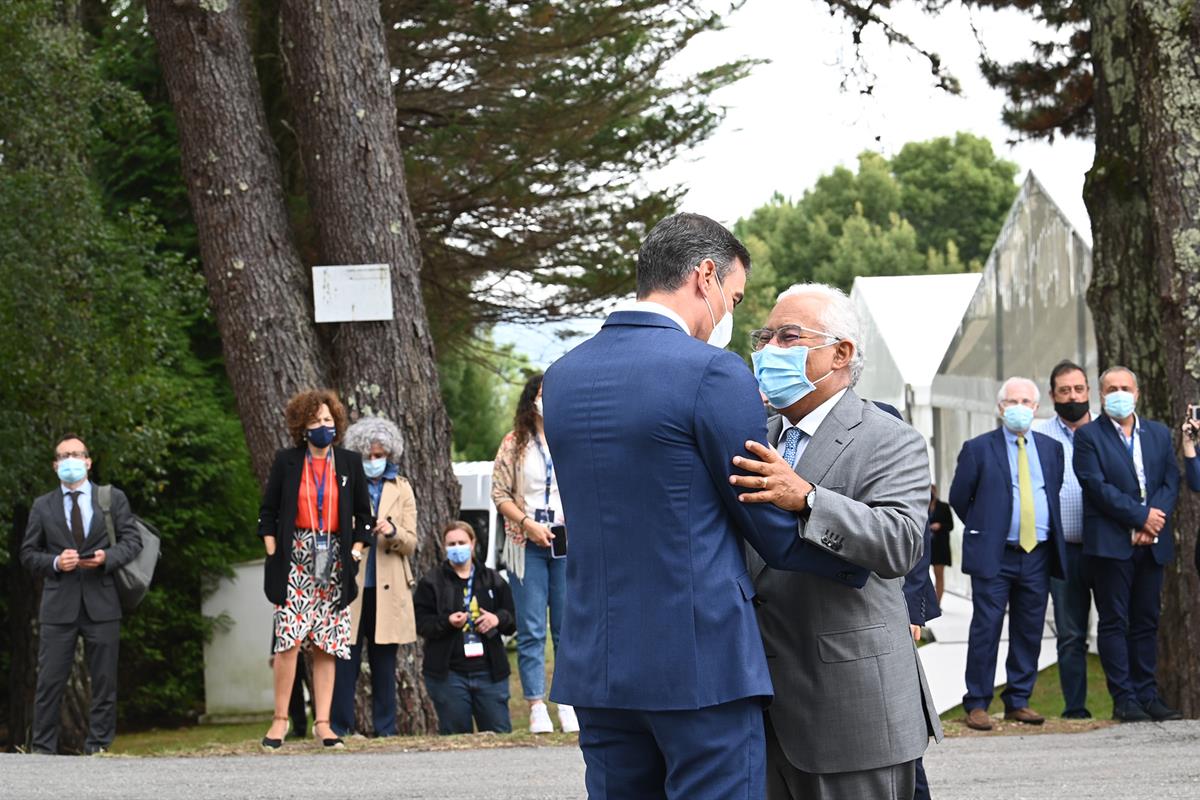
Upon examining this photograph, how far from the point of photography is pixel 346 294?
10.6 m

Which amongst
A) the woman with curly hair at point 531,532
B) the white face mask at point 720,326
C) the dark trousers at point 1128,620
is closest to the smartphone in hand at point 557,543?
the woman with curly hair at point 531,532

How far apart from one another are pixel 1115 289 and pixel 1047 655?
697 centimetres

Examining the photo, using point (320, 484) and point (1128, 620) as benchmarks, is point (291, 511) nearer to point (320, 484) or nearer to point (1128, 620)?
point (320, 484)

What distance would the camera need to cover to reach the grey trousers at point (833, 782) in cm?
361

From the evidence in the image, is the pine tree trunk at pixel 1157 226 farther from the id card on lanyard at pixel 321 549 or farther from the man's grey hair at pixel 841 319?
the man's grey hair at pixel 841 319

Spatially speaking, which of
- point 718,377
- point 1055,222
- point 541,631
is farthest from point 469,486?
point 718,377

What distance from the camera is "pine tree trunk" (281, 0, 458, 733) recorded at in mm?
10633

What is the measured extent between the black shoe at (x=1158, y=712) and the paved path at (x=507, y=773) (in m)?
0.61

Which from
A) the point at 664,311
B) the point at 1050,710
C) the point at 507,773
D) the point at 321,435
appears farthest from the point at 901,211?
the point at 664,311

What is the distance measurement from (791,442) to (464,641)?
595 cm

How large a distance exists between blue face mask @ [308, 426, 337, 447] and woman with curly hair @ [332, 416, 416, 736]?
0.58 metres

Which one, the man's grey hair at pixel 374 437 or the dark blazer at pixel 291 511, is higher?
the man's grey hair at pixel 374 437

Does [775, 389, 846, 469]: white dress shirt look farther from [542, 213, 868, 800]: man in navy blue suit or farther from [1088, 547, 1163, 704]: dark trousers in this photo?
[1088, 547, 1163, 704]: dark trousers

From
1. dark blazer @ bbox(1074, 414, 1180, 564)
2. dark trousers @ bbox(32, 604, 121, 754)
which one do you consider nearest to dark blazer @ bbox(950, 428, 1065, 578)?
dark blazer @ bbox(1074, 414, 1180, 564)
